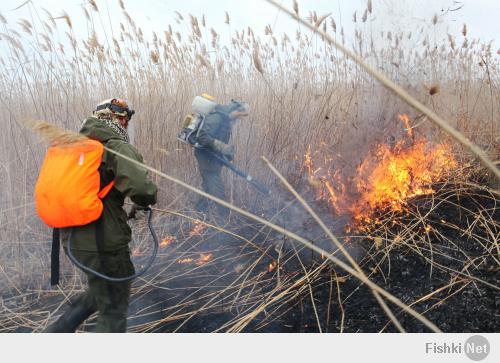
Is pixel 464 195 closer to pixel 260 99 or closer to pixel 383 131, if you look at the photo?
pixel 383 131

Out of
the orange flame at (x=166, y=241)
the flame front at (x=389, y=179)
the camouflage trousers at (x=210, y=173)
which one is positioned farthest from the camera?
the camouflage trousers at (x=210, y=173)

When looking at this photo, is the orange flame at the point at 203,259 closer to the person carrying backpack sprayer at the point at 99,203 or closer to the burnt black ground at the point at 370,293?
the burnt black ground at the point at 370,293

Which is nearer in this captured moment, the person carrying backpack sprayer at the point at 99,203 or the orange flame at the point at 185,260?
the person carrying backpack sprayer at the point at 99,203

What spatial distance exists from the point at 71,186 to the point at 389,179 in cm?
223

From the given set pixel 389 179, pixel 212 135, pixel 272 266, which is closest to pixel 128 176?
pixel 272 266

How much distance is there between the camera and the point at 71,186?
59.4 inches

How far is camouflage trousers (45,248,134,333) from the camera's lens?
5.52 ft

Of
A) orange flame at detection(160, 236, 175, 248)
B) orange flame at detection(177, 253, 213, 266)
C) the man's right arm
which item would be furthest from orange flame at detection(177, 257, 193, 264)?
the man's right arm

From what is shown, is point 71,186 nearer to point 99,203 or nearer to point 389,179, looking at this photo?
point 99,203

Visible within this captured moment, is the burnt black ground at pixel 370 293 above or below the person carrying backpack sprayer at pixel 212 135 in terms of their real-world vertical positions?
below

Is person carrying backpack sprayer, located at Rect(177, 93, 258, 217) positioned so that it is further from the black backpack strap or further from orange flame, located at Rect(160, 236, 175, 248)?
the black backpack strap

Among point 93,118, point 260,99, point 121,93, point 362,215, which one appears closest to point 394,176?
point 362,215

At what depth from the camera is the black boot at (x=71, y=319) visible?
1787 millimetres

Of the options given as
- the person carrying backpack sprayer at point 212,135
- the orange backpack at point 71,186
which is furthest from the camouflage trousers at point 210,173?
the orange backpack at point 71,186
